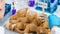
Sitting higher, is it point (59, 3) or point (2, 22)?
A: point (59, 3)

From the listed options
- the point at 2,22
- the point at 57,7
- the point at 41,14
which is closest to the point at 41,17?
the point at 41,14

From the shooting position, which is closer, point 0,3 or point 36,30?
point 36,30

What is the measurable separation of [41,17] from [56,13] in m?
0.12

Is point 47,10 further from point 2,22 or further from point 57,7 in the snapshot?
point 2,22

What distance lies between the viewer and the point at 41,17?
1032 millimetres

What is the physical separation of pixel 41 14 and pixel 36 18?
91 mm

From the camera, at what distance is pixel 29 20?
3.24 ft

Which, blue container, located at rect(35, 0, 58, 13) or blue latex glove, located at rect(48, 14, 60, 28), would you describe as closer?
blue latex glove, located at rect(48, 14, 60, 28)

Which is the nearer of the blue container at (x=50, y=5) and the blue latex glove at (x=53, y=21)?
the blue latex glove at (x=53, y=21)

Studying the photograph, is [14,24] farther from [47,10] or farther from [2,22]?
[47,10]

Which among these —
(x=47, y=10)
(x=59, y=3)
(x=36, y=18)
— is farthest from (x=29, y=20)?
(x=59, y=3)

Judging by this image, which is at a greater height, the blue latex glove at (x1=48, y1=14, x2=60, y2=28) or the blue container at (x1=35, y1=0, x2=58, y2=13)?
the blue container at (x1=35, y1=0, x2=58, y2=13)

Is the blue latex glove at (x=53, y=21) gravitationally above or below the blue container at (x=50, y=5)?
below

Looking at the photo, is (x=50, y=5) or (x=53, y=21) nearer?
(x=53, y=21)
